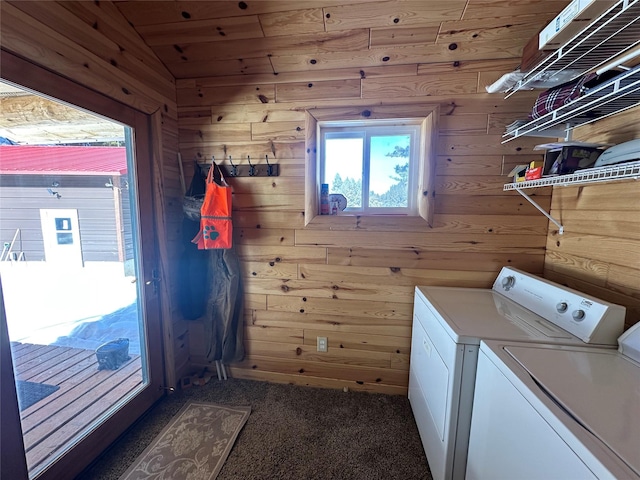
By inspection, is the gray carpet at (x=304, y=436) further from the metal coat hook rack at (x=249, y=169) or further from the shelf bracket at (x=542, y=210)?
the metal coat hook rack at (x=249, y=169)

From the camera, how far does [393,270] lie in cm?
182

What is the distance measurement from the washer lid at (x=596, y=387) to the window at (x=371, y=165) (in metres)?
1.17

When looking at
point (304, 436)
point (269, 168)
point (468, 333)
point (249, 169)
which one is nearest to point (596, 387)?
point (468, 333)

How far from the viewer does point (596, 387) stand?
29.5 inches

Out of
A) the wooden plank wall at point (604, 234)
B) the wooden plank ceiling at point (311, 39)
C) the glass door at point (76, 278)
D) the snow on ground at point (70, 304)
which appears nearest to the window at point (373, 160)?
the wooden plank ceiling at point (311, 39)

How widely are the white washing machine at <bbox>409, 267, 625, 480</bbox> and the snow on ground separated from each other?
1847 mm

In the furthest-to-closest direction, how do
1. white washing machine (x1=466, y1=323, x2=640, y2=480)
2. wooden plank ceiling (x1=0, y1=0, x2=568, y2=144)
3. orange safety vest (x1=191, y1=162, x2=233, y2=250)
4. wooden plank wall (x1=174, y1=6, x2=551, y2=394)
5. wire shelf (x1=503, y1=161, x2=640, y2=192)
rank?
1. orange safety vest (x1=191, y1=162, x2=233, y2=250)
2. wooden plank wall (x1=174, y1=6, x2=551, y2=394)
3. wooden plank ceiling (x1=0, y1=0, x2=568, y2=144)
4. wire shelf (x1=503, y1=161, x2=640, y2=192)
5. white washing machine (x1=466, y1=323, x2=640, y2=480)

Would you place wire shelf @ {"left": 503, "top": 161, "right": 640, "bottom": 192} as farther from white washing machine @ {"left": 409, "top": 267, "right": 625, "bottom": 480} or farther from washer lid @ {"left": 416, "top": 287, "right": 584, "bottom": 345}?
washer lid @ {"left": 416, "top": 287, "right": 584, "bottom": 345}

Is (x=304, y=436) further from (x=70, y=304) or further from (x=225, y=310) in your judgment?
(x=70, y=304)

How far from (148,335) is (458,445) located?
1.90 metres

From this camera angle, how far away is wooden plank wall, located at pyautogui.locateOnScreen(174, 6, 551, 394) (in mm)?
1639

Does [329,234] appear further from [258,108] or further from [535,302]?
[535,302]

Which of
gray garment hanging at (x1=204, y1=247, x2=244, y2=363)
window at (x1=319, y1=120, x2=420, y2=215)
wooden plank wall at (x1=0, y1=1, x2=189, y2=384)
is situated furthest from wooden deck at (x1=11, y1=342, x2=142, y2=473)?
window at (x1=319, y1=120, x2=420, y2=215)

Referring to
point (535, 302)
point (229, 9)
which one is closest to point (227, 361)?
point (535, 302)
